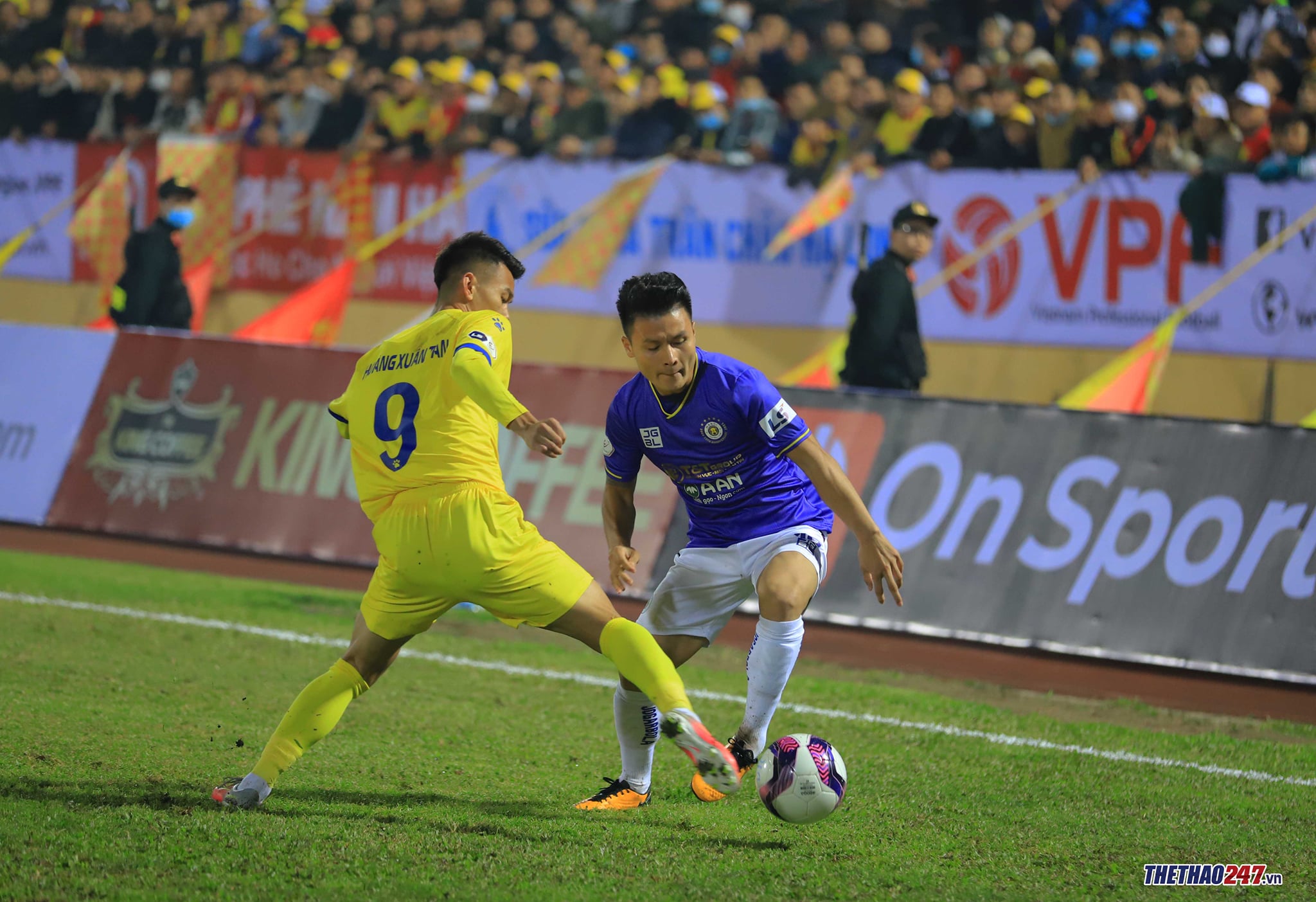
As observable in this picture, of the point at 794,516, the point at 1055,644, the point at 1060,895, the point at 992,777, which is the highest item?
the point at 794,516

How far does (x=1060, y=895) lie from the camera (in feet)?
14.9

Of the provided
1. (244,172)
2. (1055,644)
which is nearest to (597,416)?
(1055,644)

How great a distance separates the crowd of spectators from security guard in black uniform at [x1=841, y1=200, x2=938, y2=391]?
2.46 m

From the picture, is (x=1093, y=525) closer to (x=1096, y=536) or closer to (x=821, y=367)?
(x=1096, y=536)

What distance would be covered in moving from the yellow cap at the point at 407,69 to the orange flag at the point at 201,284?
3160 mm

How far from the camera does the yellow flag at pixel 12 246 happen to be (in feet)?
59.6

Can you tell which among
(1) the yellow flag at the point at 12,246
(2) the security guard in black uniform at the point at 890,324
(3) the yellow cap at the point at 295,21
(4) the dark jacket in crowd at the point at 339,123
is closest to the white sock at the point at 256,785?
(2) the security guard in black uniform at the point at 890,324

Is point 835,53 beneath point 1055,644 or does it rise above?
above

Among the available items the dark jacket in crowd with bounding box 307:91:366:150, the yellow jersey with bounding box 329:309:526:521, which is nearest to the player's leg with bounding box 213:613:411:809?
the yellow jersey with bounding box 329:309:526:521

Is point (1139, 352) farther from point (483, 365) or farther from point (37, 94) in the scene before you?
point (37, 94)

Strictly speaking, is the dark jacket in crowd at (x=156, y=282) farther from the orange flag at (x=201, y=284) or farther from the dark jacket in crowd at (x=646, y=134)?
the dark jacket in crowd at (x=646, y=134)

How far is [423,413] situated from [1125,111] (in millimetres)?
9696

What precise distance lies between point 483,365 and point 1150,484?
225 inches

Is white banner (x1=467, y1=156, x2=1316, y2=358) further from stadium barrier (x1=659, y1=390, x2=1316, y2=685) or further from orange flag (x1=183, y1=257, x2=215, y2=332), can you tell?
orange flag (x1=183, y1=257, x2=215, y2=332)
